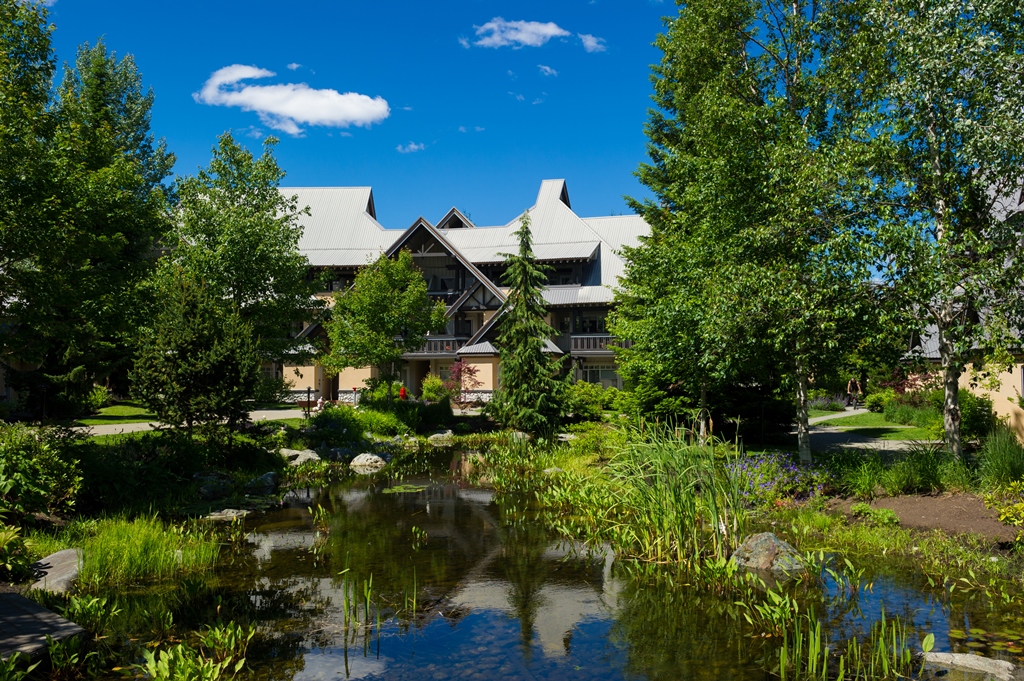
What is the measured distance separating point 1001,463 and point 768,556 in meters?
5.80

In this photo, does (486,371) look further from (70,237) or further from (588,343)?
(70,237)

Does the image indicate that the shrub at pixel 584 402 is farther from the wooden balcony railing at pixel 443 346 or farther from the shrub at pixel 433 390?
the wooden balcony railing at pixel 443 346

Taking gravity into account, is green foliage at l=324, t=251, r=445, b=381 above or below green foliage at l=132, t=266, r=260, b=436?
above

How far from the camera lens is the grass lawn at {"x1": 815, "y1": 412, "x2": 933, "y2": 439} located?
950 inches

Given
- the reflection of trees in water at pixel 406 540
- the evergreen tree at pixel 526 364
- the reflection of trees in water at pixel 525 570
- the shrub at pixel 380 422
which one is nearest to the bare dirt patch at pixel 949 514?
the reflection of trees in water at pixel 525 570

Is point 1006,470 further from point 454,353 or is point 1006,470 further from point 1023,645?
point 454,353

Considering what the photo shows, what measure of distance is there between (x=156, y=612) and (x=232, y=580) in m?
1.56

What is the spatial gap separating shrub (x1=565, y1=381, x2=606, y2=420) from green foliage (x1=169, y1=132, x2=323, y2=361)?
462 inches

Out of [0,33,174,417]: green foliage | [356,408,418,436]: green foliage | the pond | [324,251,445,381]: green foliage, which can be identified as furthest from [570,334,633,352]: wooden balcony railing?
the pond

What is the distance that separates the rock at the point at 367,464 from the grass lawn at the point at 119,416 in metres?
8.45

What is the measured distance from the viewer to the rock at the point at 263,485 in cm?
1673

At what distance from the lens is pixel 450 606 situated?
9.04m

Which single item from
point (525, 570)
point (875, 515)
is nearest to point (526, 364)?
point (875, 515)

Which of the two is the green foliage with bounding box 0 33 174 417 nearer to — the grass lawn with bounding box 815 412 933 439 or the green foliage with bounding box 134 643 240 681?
the green foliage with bounding box 134 643 240 681
